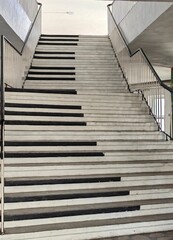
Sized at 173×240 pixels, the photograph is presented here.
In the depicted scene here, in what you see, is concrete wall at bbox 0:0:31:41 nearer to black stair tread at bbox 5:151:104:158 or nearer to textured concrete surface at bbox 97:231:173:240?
black stair tread at bbox 5:151:104:158

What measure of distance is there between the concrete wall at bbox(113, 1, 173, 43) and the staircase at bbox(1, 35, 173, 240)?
1461 millimetres

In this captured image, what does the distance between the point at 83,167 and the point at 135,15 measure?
4182 millimetres

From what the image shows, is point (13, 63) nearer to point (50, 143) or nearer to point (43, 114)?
point (43, 114)

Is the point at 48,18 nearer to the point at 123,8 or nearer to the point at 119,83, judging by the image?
the point at 123,8

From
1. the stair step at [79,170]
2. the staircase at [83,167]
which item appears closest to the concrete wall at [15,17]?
the staircase at [83,167]

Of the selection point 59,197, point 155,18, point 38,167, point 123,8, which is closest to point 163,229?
point 59,197

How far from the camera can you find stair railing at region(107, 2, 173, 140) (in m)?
5.72

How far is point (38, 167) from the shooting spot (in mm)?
3828

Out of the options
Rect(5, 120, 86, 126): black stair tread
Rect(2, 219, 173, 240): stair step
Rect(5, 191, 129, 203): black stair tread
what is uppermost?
Rect(5, 120, 86, 126): black stair tread

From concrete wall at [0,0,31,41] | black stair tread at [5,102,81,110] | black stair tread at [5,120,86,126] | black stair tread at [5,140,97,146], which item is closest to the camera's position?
black stair tread at [5,140,97,146]

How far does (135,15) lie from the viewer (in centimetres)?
689

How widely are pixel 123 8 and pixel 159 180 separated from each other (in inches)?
212

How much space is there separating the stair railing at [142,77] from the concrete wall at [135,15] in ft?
0.71

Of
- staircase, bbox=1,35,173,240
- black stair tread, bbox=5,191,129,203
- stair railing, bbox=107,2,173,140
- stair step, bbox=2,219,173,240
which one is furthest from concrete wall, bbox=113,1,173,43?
stair step, bbox=2,219,173,240
